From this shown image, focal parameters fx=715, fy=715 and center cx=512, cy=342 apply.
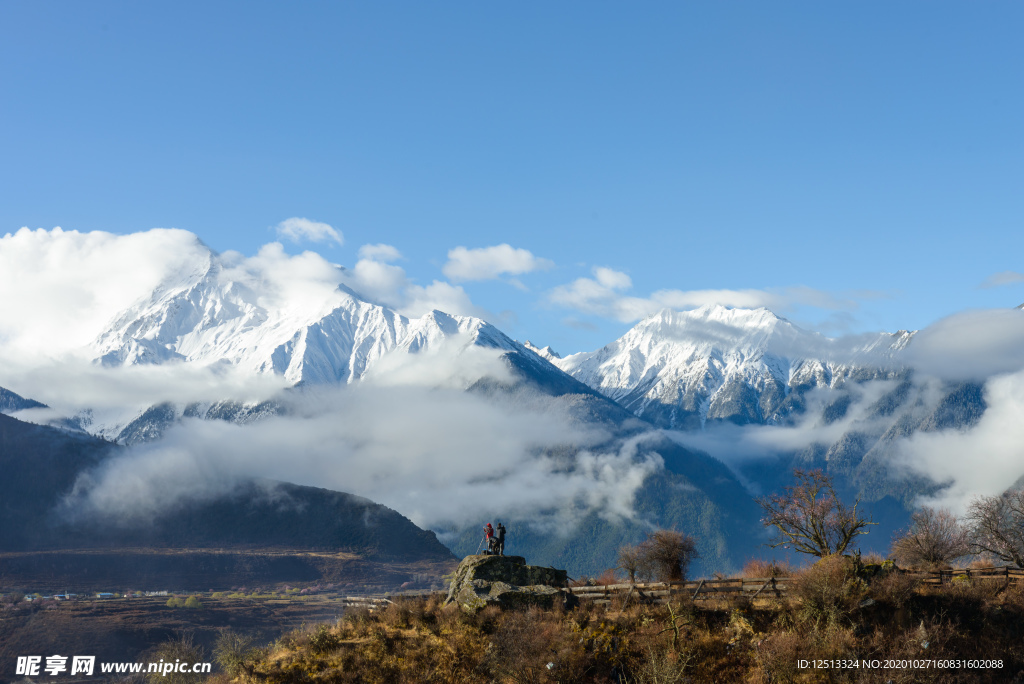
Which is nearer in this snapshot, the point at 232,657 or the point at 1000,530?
the point at 232,657

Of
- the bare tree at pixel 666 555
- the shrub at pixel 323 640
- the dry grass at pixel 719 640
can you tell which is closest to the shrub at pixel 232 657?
the dry grass at pixel 719 640

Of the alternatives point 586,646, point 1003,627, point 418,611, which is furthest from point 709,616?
point 418,611

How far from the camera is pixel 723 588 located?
46156 millimetres

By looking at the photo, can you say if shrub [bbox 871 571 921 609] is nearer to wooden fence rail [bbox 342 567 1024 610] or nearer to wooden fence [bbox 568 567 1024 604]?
wooden fence rail [bbox 342 567 1024 610]

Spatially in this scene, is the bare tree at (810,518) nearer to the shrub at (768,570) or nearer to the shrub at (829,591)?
the shrub at (768,570)

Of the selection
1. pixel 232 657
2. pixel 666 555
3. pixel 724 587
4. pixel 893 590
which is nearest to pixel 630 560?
pixel 666 555

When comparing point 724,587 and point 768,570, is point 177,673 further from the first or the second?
point 768,570

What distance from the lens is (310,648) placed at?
48.7 metres

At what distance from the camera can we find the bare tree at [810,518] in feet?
170

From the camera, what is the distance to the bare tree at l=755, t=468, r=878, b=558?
170ft

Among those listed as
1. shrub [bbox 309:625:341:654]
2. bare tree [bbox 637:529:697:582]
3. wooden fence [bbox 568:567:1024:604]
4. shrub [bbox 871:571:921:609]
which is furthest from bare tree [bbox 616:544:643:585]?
shrub [bbox 309:625:341:654]

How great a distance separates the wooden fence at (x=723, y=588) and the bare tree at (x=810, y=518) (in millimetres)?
5554

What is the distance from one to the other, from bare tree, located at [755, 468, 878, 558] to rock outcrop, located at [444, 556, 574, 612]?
55.5ft

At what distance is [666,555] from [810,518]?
42.4ft
